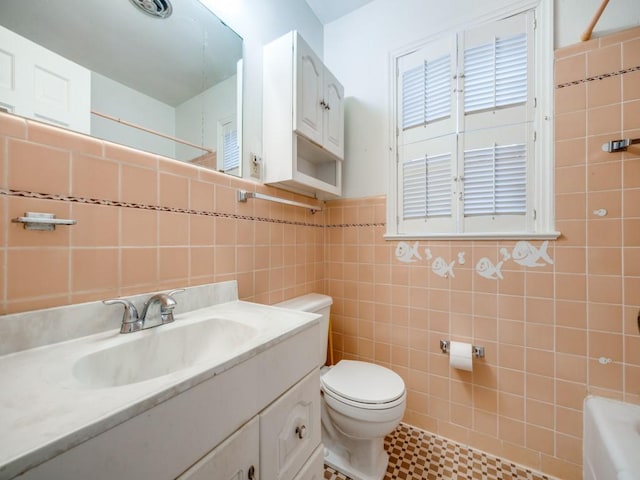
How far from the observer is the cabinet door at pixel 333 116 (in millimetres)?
1493

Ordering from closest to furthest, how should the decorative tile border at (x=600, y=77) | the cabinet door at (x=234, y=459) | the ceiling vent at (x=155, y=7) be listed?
1. the cabinet door at (x=234, y=459)
2. the ceiling vent at (x=155, y=7)
3. the decorative tile border at (x=600, y=77)

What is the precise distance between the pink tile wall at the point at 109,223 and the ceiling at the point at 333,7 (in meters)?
1.43

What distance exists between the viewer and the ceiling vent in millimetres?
891

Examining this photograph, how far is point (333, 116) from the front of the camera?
156cm

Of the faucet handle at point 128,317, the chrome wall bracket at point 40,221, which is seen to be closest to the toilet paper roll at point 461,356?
the faucet handle at point 128,317

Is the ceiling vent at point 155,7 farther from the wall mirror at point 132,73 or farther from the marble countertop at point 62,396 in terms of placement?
the marble countertop at point 62,396

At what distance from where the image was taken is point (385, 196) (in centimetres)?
162

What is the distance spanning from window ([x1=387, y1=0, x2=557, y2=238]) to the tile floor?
114cm

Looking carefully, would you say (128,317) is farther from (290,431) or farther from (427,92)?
(427,92)

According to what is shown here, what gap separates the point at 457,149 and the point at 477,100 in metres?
0.27

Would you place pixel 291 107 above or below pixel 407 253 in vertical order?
above

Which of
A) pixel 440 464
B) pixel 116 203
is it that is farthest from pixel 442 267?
pixel 116 203

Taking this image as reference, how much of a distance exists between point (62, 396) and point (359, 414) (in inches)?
40.5

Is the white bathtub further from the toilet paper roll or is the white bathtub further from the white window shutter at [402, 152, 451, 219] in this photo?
the white window shutter at [402, 152, 451, 219]
